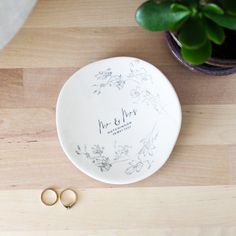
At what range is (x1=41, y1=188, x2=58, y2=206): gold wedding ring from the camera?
29.7 inches

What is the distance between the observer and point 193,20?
1.87 feet

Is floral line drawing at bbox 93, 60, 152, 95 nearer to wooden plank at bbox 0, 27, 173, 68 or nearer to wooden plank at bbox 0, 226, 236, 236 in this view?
wooden plank at bbox 0, 27, 173, 68

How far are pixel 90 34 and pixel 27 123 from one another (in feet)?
0.59

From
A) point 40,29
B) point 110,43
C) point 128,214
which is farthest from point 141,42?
point 128,214

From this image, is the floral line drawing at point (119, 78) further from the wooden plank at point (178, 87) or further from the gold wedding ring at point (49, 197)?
the gold wedding ring at point (49, 197)

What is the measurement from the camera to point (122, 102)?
770 mm

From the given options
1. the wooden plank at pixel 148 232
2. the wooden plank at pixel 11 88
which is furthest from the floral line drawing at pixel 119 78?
the wooden plank at pixel 148 232

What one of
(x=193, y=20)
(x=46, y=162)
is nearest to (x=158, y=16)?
(x=193, y=20)

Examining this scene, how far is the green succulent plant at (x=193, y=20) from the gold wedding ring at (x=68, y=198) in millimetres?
303

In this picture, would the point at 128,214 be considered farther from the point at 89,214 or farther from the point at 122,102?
the point at 122,102

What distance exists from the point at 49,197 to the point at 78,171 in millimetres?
62

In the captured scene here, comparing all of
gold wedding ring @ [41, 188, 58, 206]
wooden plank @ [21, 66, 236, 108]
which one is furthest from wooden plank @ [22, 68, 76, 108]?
→ gold wedding ring @ [41, 188, 58, 206]

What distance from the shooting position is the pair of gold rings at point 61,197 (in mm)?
754

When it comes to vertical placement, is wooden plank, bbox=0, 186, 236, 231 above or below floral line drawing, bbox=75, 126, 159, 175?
below
